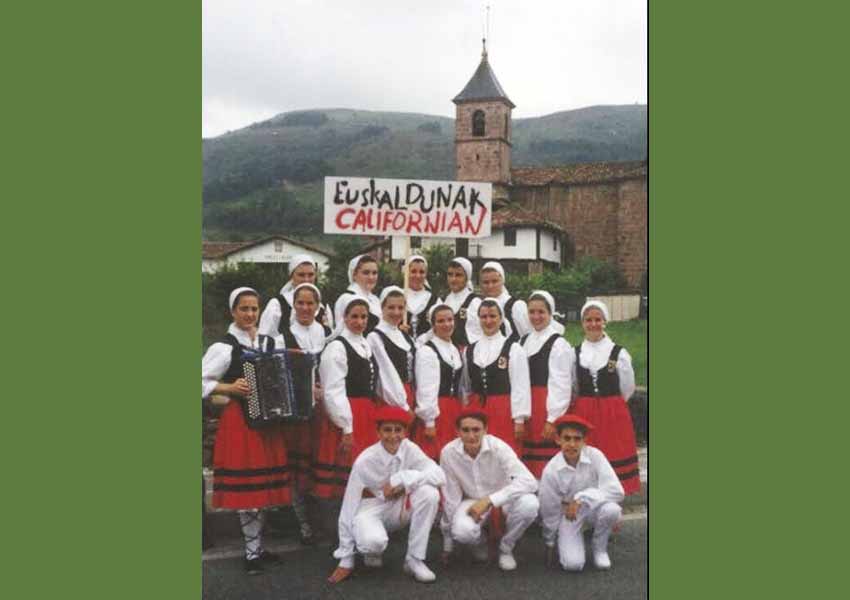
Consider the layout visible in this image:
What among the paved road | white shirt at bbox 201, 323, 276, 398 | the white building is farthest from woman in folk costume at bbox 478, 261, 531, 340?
white shirt at bbox 201, 323, 276, 398

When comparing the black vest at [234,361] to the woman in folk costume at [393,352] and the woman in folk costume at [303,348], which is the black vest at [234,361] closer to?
the woman in folk costume at [303,348]

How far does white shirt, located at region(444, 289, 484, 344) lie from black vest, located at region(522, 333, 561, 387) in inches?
16.9

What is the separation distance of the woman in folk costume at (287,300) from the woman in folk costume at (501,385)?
3.75 ft

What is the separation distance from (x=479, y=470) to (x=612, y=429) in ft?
3.48

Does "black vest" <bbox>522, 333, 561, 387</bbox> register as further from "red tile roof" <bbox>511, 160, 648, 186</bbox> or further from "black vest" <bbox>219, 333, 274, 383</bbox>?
"black vest" <bbox>219, 333, 274, 383</bbox>

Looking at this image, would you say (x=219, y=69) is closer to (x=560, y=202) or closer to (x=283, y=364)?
(x=283, y=364)

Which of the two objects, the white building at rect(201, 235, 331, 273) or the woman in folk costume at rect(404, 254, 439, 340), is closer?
the white building at rect(201, 235, 331, 273)

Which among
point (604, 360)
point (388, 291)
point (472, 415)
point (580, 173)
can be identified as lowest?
point (472, 415)

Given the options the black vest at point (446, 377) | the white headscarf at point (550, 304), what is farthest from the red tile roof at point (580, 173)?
the black vest at point (446, 377)

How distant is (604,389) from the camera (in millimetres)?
6270

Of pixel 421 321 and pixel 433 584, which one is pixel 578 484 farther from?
pixel 421 321

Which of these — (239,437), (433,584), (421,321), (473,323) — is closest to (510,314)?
(473,323)

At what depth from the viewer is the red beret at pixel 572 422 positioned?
6.00 metres

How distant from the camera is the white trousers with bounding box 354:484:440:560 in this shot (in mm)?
5684
